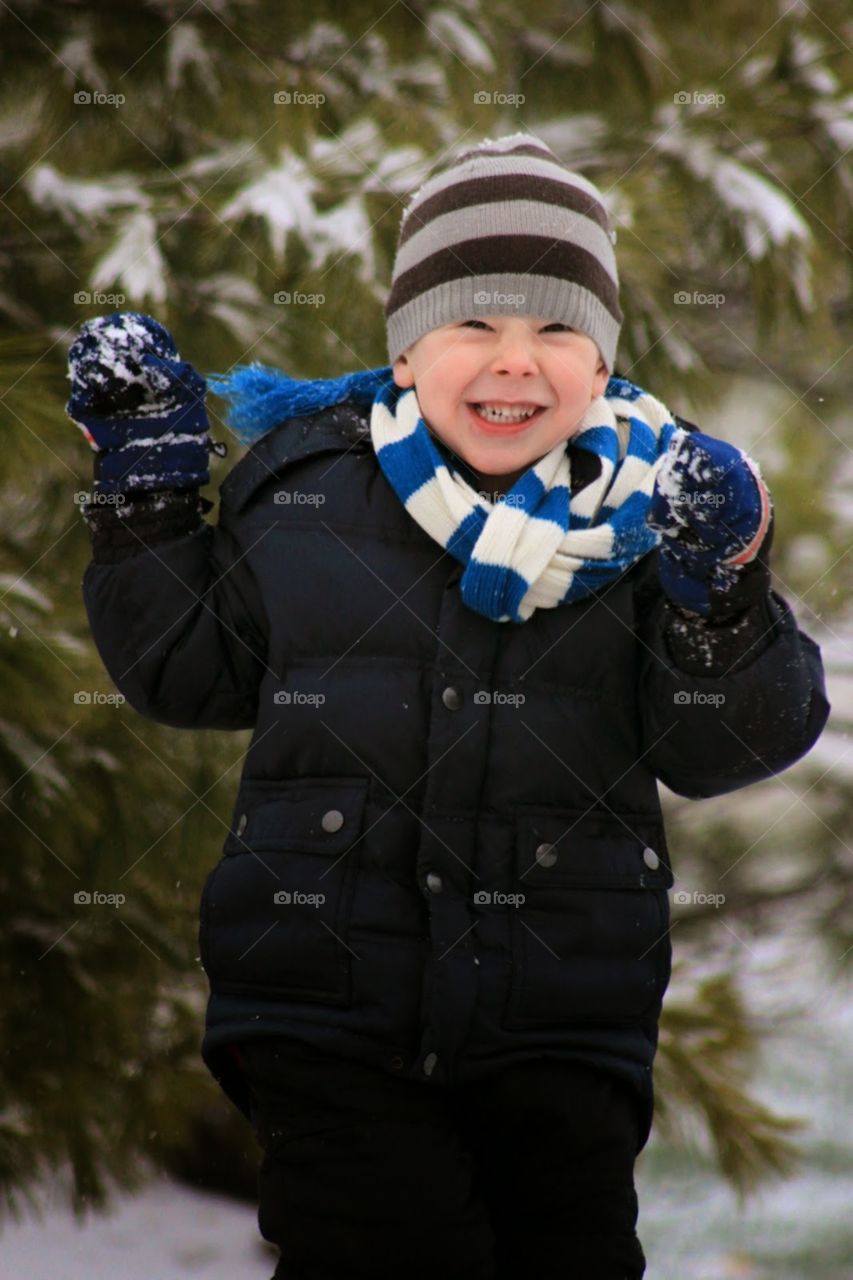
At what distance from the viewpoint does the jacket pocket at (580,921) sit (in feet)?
6.12

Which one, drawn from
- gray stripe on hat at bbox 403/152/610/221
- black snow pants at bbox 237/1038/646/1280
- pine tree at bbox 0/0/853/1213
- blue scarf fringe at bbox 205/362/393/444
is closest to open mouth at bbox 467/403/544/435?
blue scarf fringe at bbox 205/362/393/444

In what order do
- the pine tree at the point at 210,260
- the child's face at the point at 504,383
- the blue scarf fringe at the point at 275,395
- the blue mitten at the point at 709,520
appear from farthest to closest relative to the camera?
1. the pine tree at the point at 210,260
2. the blue scarf fringe at the point at 275,395
3. the child's face at the point at 504,383
4. the blue mitten at the point at 709,520

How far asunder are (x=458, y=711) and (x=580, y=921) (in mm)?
311

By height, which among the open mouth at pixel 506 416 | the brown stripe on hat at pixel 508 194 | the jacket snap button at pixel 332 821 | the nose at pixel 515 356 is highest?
the brown stripe on hat at pixel 508 194

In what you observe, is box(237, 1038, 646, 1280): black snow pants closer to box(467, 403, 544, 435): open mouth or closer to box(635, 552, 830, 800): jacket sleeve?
box(635, 552, 830, 800): jacket sleeve

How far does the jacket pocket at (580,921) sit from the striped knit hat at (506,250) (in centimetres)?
68

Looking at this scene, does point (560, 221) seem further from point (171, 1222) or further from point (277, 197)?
point (171, 1222)

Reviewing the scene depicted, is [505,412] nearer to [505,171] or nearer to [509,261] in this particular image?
[509,261]

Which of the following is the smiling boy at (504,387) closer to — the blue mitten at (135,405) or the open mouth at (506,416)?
the open mouth at (506,416)

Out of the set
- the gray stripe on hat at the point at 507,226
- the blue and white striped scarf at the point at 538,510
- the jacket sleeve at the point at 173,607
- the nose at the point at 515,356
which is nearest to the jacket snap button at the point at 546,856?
the blue and white striped scarf at the point at 538,510

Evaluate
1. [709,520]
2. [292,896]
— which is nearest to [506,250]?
[709,520]

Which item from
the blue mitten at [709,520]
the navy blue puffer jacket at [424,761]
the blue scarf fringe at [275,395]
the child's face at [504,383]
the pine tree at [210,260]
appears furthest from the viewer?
the pine tree at [210,260]

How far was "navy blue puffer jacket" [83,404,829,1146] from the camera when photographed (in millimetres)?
1849

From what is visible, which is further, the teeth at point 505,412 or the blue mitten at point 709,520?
the teeth at point 505,412
